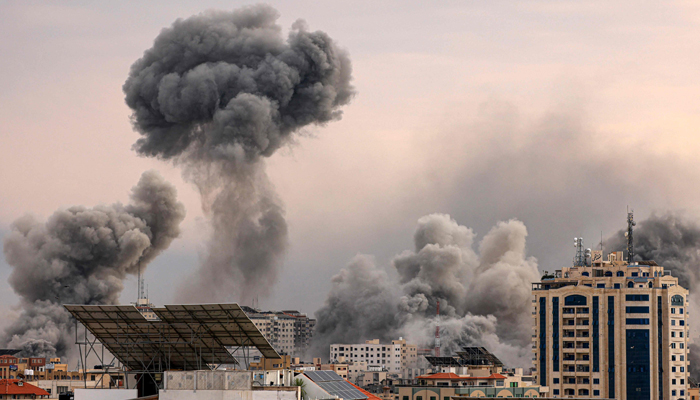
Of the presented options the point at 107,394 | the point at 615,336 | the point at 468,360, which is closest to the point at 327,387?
the point at 107,394

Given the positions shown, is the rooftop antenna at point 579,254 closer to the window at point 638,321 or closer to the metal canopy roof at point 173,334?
the window at point 638,321

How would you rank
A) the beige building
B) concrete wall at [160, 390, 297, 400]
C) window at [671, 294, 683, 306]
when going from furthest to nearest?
window at [671, 294, 683, 306], the beige building, concrete wall at [160, 390, 297, 400]

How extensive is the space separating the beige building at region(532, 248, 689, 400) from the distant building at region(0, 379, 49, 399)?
4448 cm

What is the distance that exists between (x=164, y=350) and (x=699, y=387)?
3268 inches

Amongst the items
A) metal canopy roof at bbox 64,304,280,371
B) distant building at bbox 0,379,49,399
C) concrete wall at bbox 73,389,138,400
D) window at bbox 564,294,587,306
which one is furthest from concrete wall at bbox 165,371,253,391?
window at bbox 564,294,587,306

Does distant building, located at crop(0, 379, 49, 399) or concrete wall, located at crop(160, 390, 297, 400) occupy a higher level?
concrete wall, located at crop(160, 390, 297, 400)

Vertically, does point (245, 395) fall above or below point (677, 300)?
below

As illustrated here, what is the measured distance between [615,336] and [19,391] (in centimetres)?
5208

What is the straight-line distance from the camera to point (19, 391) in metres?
89.3

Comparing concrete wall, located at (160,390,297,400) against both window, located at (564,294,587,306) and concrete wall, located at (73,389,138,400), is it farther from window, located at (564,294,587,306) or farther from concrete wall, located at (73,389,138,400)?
window, located at (564,294,587,306)

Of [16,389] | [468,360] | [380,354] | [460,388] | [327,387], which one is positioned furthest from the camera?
[380,354]

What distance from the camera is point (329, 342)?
168 meters

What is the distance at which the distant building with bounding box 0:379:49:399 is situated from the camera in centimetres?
8819

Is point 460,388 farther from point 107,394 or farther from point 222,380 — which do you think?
point 222,380
